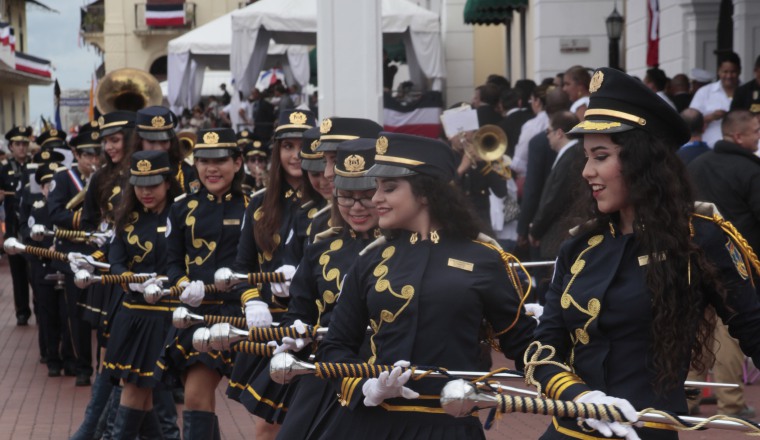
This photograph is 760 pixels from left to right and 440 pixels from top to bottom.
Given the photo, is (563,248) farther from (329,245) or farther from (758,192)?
(758,192)

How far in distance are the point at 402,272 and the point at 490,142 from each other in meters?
8.79

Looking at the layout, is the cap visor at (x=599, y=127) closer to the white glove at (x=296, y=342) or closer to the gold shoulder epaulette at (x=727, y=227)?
the gold shoulder epaulette at (x=727, y=227)

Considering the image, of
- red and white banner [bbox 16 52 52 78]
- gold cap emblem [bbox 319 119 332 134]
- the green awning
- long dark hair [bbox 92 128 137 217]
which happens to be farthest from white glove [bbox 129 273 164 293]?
red and white banner [bbox 16 52 52 78]

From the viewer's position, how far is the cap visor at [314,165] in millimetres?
6683

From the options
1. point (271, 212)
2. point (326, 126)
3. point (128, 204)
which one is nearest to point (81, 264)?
point (128, 204)

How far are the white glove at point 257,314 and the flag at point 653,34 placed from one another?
12.8 meters

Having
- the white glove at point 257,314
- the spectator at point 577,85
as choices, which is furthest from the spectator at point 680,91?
the white glove at point 257,314

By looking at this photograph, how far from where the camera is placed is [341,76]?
10.7 metres

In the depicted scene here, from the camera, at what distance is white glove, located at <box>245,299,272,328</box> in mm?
6387

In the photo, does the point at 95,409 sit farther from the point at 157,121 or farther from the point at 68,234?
the point at 68,234

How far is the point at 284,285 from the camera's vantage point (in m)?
6.54

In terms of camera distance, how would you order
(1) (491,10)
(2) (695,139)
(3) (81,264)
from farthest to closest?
1. (1) (491,10)
2. (2) (695,139)
3. (3) (81,264)

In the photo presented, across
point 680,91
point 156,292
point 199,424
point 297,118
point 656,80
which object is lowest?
point 199,424

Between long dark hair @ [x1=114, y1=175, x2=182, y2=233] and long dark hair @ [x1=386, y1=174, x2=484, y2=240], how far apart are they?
3.79 m
